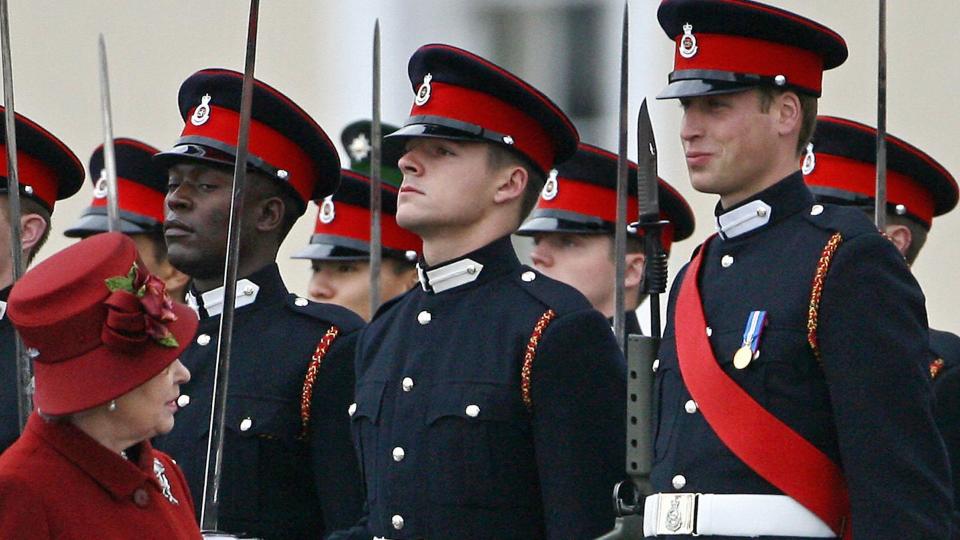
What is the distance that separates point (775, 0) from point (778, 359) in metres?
5.51

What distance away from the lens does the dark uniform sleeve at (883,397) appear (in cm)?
454

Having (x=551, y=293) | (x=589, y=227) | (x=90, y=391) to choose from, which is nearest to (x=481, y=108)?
(x=551, y=293)

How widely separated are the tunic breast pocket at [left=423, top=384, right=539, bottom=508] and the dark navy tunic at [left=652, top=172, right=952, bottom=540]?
40 centimetres

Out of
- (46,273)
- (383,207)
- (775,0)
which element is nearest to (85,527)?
(46,273)

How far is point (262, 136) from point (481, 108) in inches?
30.8

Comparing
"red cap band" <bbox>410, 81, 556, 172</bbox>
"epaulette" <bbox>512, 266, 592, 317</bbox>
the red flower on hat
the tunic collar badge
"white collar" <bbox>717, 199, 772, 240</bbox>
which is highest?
"red cap band" <bbox>410, 81, 556, 172</bbox>

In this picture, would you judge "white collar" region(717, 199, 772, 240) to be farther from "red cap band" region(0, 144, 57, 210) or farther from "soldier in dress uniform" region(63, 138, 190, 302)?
"soldier in dress uniform" region(63, 138, 190, 302)

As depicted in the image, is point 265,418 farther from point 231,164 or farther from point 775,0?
point 775,0

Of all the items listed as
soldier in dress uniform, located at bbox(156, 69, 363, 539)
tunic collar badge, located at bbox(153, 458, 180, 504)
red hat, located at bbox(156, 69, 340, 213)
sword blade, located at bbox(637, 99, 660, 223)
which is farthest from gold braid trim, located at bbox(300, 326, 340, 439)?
tunic collar badge, located at bbox(153, 458, 180, 504)

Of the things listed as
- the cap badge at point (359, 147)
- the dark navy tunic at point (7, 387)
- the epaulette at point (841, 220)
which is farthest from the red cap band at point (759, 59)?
the cap badge at point (359, 147)

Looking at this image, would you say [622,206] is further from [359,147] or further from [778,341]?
[359,147]

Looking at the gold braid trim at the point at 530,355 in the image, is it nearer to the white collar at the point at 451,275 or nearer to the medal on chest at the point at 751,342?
the white collar at the point at 451,275

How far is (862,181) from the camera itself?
6875 millimetres

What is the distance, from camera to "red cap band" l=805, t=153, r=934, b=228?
271 inches
